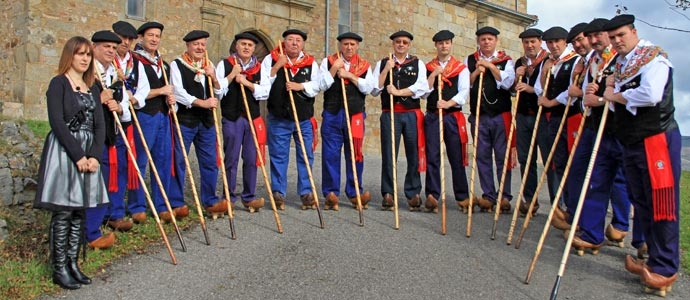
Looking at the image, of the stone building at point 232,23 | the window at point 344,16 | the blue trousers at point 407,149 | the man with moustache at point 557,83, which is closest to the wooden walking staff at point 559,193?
the man with moustache at point 557,83

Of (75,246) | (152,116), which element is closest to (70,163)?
(75,246)

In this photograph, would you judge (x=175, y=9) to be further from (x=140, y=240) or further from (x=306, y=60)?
(x=140, y=240)

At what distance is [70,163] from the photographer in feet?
15.0

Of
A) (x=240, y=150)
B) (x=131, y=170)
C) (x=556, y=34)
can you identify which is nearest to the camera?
(x=131, y=170)

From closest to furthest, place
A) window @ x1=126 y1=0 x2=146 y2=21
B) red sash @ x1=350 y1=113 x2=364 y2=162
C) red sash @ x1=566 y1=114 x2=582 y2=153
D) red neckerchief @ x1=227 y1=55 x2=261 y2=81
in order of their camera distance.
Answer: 1. red sash @ x1=566 y1=114 x2=582 y2=153
2. red neckerchief @ x1=227 y1=55 x2=261 y2=81
3. red sash @ x1=350 y1=113 x2=364 y2=162
4. window @ x1=126 y1=0 x2=146 y2=21

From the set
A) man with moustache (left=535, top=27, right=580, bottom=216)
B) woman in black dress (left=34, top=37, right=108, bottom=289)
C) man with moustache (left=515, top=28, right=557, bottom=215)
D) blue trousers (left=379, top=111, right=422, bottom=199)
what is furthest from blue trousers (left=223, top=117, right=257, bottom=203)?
man with moustache (left=535, top=27, right=580, bottom=216)

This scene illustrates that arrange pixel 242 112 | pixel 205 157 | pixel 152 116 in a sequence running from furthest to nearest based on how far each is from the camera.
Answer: pixel 242 112 < pixel 205 157 < pixel 152 116

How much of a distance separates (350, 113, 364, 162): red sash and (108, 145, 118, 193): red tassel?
8.46 feet

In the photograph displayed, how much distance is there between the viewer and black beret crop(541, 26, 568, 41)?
6.62 m

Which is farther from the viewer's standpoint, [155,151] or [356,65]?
[356,65]

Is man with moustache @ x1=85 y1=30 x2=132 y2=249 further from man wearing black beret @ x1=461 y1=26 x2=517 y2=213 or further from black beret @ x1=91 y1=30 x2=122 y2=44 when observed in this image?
man wearing black beret @ x1=461 y1=26 x2=517 y2=213

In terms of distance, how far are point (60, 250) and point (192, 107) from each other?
224 centimetres

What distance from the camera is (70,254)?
4645 millimetres

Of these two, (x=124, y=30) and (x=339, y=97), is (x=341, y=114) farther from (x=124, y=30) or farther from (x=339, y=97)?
(x=124, y=30)
